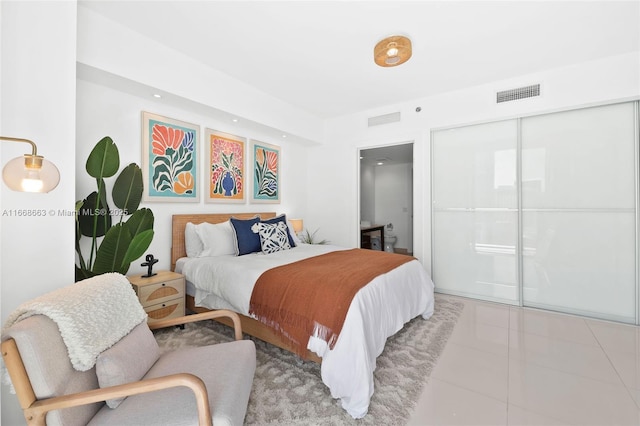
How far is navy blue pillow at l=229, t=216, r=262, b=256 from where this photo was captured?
3072 mm

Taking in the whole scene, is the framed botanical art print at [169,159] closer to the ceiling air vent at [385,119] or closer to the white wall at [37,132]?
the white wall at [37,132]

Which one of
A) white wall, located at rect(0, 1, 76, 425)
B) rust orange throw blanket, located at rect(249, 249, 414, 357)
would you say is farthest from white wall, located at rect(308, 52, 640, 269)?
white wall, located at rect(0, 1, 76, 425)

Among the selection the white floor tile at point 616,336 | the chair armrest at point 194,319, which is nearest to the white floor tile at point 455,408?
the chair armrest at point 194,319

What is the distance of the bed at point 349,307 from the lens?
160 cm

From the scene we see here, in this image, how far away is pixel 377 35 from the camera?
2484mm

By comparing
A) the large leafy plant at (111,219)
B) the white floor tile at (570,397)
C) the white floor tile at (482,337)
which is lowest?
the white floor tile at (570,397)

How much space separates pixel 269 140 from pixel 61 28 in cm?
276

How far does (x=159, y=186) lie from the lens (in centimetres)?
295

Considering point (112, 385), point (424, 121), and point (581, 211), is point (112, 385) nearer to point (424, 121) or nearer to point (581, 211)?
point (424, 121)

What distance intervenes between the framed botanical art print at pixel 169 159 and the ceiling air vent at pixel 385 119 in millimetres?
2569

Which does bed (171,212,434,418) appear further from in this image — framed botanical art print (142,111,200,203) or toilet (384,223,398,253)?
toilet (384,223,398,253)

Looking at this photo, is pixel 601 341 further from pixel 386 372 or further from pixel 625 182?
pixel 386 372

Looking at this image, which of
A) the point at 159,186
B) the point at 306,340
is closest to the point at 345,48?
the point at 159,186

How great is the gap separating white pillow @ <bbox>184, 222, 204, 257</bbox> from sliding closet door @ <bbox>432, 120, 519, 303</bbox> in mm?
3079
